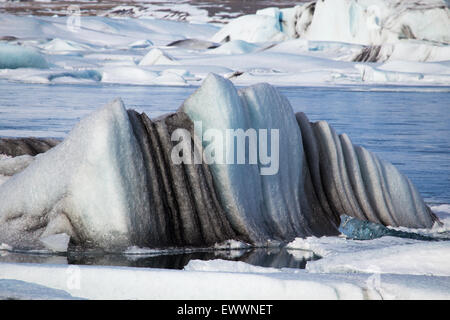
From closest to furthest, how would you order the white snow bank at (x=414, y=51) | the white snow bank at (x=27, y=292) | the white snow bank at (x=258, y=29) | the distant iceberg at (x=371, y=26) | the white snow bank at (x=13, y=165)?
the white snow bank at (x=27, y=292) < the white snow bank at (x=13, y=165) < the white snow bank at (x=414, y=51) < the distant iceberg at (x=371, y=26) < the white snow bank at (x=258, y=29)

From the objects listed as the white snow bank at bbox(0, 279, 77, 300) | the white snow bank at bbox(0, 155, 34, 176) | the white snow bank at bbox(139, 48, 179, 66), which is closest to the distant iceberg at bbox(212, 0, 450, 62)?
the white snow bank at bbox(139, 48, 179, 66)

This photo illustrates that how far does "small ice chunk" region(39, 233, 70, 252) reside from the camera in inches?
165

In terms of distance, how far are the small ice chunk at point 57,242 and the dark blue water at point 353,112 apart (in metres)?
3.73

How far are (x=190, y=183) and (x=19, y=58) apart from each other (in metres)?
18.4

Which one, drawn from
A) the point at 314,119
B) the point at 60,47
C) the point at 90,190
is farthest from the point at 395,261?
the point at 60,47

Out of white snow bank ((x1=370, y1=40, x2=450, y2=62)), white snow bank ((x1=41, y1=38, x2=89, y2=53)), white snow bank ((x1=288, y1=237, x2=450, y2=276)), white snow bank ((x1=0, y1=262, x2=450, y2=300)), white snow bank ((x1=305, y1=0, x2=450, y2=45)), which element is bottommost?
white snow bank ((x1=41, y1=38, x2=89, y2=53))

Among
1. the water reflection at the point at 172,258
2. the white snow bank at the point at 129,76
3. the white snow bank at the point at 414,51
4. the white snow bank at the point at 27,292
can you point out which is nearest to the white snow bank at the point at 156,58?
the white snow bank at the point at 129,76

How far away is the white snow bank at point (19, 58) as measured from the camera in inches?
848

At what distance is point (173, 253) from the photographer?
432 centimetres

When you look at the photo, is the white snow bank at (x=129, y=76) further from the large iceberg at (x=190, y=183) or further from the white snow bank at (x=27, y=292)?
the white snow bank at (x=27, y=292)

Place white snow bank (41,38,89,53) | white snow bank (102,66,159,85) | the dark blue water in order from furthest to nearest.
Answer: white snow bank (41,38,89,53) < white snow bank (102,66,159,85) < the dark blue water

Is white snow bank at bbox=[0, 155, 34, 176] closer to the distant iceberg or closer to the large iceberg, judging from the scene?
the large iceberg

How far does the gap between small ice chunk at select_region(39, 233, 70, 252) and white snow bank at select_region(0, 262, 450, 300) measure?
3.10ft
